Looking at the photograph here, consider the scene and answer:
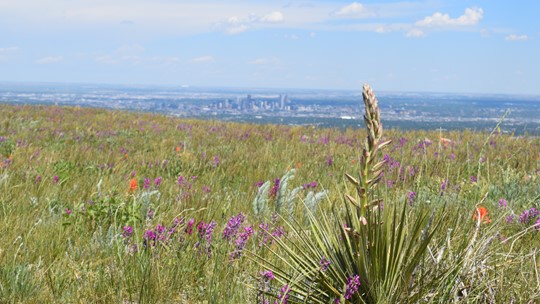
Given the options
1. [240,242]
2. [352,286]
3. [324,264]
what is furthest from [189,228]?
[352,286]

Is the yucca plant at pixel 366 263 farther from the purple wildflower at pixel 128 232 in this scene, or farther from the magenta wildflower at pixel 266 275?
the purple wildflower at pixel 128 232

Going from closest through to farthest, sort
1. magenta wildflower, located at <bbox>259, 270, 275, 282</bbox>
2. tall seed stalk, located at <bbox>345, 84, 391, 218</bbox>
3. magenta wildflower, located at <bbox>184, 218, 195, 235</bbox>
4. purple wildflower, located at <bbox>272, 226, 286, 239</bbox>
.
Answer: tall seed stalk, located at <bbox>345, 84, 391, 218</bbox>
magenta wildflower, located at <bbox>259, 270, 275, 282</bbox>
purple wildflower, located at <bbox>272, 226, 286, 239</bbox>
magenta wildflower, located at <bbox>184, 218, 195, 235</bbox>

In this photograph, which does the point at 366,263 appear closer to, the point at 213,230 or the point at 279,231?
the point at 279,231

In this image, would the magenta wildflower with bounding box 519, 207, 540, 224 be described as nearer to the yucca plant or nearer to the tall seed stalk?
the yucca plant

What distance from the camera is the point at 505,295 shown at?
222cm

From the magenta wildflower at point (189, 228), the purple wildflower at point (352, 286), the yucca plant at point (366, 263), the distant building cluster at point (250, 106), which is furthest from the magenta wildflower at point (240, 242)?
the distant building cluster at point (250, 106)

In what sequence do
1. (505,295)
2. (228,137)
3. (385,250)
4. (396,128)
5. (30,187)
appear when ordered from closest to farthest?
(385,250), (505,295), (30,187), (228,137), (396,128)

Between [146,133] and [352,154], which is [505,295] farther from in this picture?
[146,133]

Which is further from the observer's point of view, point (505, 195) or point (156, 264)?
point (505, 195)

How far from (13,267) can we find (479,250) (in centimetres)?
213

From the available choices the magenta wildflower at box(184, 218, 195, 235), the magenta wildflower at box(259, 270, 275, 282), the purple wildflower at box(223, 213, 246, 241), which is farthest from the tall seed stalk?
the magenta wildflower at box(184, 218, 195, 235)

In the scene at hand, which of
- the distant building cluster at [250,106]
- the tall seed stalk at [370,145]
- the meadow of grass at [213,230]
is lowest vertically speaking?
the distant building cluster at [250,106]

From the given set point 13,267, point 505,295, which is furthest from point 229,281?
point 505,295

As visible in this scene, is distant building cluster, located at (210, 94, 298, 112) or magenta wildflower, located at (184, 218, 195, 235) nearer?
magenta wildflower, located at (184, 218, 195, 235)
